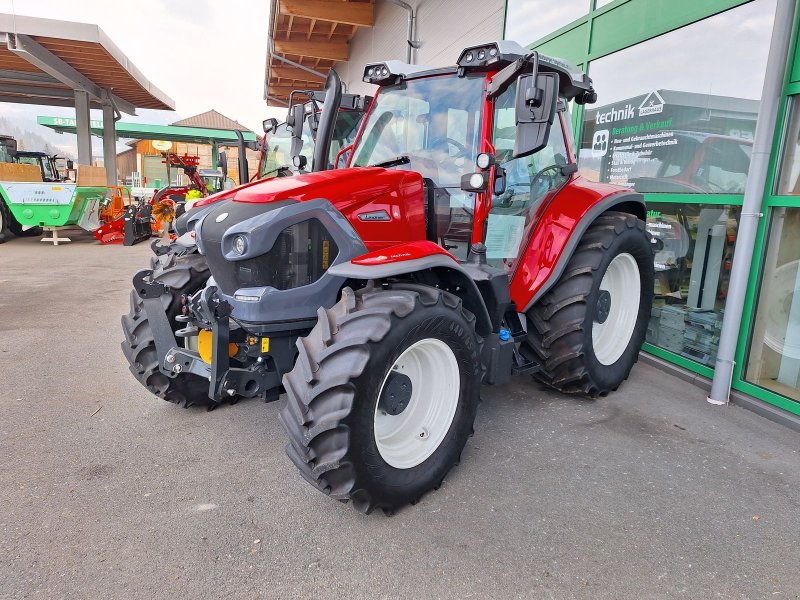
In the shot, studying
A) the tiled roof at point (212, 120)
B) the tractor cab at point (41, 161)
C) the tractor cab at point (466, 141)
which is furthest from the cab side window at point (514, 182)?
the tiled roof at point (212, 120)

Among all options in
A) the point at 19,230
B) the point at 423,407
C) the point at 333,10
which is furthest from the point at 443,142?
the point at 19,230

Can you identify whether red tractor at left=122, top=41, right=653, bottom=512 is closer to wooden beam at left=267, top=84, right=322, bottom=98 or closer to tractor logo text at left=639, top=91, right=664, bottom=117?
tractor logo text at left=639, top=91, right=664, bottom=117

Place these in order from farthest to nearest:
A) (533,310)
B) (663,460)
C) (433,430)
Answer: (533,310), (663,460), (433,430)

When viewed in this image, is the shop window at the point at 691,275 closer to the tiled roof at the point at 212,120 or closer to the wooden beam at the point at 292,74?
the wooden beam at the point at 292,74

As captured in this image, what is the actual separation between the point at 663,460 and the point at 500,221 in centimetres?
162

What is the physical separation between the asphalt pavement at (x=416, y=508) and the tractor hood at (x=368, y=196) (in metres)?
1.27

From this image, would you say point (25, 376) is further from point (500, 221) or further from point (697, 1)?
point (697, 1)

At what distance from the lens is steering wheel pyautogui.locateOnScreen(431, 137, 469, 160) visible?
313 centimetres

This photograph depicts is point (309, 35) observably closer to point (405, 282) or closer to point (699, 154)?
point (699, 154)

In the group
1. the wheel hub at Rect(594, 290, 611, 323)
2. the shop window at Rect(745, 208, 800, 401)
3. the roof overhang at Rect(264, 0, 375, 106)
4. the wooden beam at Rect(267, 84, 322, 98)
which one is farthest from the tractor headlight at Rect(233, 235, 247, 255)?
the wooden beam at Rect(267, 84, 322, 98)

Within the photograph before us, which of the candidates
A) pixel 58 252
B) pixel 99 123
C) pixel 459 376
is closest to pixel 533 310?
pixel 459 376

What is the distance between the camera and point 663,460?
3.06 metres

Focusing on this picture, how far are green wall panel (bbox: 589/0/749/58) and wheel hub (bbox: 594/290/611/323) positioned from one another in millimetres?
2265

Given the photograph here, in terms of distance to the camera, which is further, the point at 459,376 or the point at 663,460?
the point at 663,460
